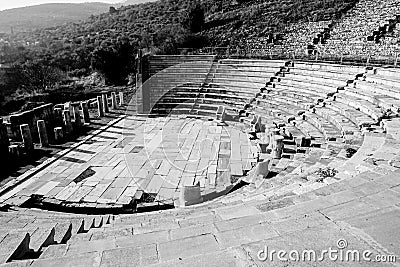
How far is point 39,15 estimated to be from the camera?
14650cm

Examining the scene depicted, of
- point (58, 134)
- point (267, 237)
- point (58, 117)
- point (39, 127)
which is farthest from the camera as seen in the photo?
point (58, 117)

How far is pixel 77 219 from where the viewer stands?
279 inches

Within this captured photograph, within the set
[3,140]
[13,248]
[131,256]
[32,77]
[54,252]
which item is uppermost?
[131,256]

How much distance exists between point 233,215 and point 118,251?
1891 mm

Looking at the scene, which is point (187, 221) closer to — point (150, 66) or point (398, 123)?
point (398, 123)

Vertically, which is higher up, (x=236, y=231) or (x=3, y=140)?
(x=236, y=231)

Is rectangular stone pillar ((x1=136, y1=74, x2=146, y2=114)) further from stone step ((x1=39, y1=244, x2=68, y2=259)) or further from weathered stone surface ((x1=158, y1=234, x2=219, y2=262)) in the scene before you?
weathered stone surface ((x1=158, y1=234, x2=219, y2=262))

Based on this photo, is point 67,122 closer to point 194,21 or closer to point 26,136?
point 26,136

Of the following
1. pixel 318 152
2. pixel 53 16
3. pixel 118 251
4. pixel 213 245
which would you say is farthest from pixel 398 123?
pixel 53 16

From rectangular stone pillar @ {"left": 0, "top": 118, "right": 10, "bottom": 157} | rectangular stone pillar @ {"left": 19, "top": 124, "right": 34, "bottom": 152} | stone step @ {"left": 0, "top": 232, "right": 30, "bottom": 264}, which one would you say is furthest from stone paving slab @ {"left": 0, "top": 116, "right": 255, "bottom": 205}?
stone step @ {"left": 0, "top": 232, "right": 30, "bottom": 264}

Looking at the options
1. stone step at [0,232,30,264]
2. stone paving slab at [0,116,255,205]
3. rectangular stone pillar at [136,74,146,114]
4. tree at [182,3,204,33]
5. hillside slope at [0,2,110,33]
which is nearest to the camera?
stone step at [0,232,30,264]

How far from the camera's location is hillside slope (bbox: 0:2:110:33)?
123 meters

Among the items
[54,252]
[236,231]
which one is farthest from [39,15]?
[236,231]

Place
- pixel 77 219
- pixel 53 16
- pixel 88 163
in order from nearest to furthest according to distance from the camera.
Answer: pixel 77 219 < pixel 88 163 < pixel 53 16
